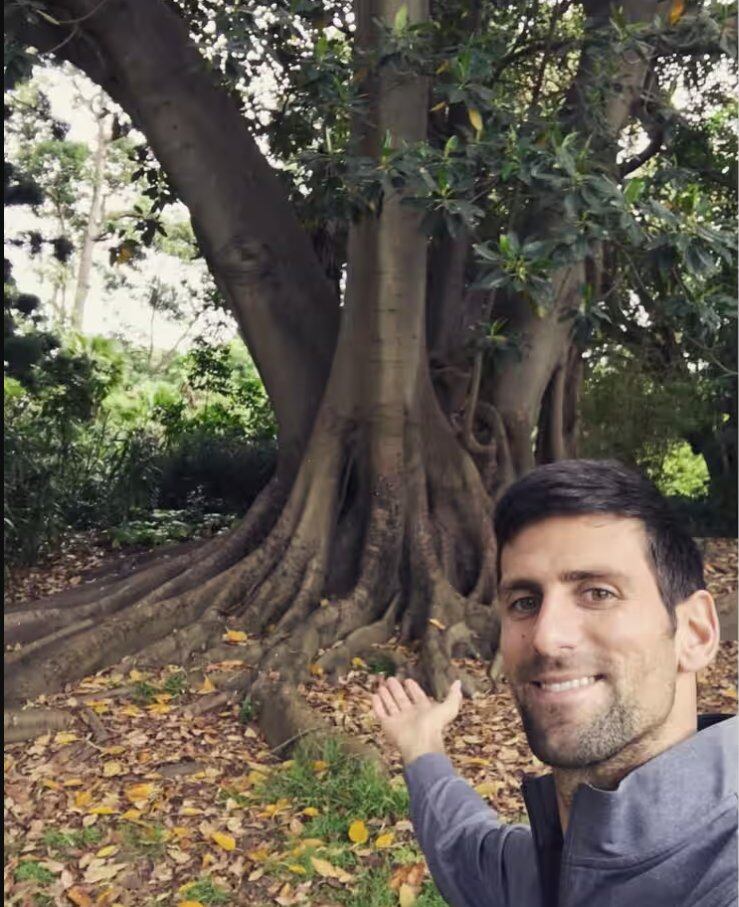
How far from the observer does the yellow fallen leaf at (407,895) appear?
3.71 m

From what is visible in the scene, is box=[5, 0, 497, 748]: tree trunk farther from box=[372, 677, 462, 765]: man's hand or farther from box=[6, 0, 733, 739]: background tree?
box=[372, 677, 462, 765]: man's hand

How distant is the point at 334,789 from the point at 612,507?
332cm

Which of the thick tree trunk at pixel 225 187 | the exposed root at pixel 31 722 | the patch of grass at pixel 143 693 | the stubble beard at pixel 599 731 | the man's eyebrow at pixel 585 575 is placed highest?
the thick tree trunk at pixel 225 187

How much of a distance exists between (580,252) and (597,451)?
676 centimetres

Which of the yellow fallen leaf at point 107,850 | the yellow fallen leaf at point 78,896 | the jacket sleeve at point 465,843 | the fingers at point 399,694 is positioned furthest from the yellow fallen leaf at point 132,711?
the jacket sleeve at point 465,843

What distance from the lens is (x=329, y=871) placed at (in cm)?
389

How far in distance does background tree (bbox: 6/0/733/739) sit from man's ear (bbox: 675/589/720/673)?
10.8 feet

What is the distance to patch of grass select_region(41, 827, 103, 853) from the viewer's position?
416 centimetres

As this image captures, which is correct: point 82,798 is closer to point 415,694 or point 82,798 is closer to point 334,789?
point 334,789

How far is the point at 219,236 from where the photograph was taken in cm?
648

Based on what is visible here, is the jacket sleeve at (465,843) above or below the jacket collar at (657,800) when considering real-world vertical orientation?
below

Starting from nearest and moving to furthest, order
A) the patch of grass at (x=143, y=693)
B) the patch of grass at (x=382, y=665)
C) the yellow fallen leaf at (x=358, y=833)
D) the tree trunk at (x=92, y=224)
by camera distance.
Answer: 1. the yellow fallen leaf at (x=358, y=833)
2. the patch of grass at (x=143, y=693)
3. the patch of grass at (x=382, y=665)
4. the tree trunk at (x=92, y=224)

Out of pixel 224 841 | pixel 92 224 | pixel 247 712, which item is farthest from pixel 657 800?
pixel 92 224

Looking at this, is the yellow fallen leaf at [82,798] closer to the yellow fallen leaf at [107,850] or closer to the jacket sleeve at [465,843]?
the yellow fallen leaf at [107,850]
